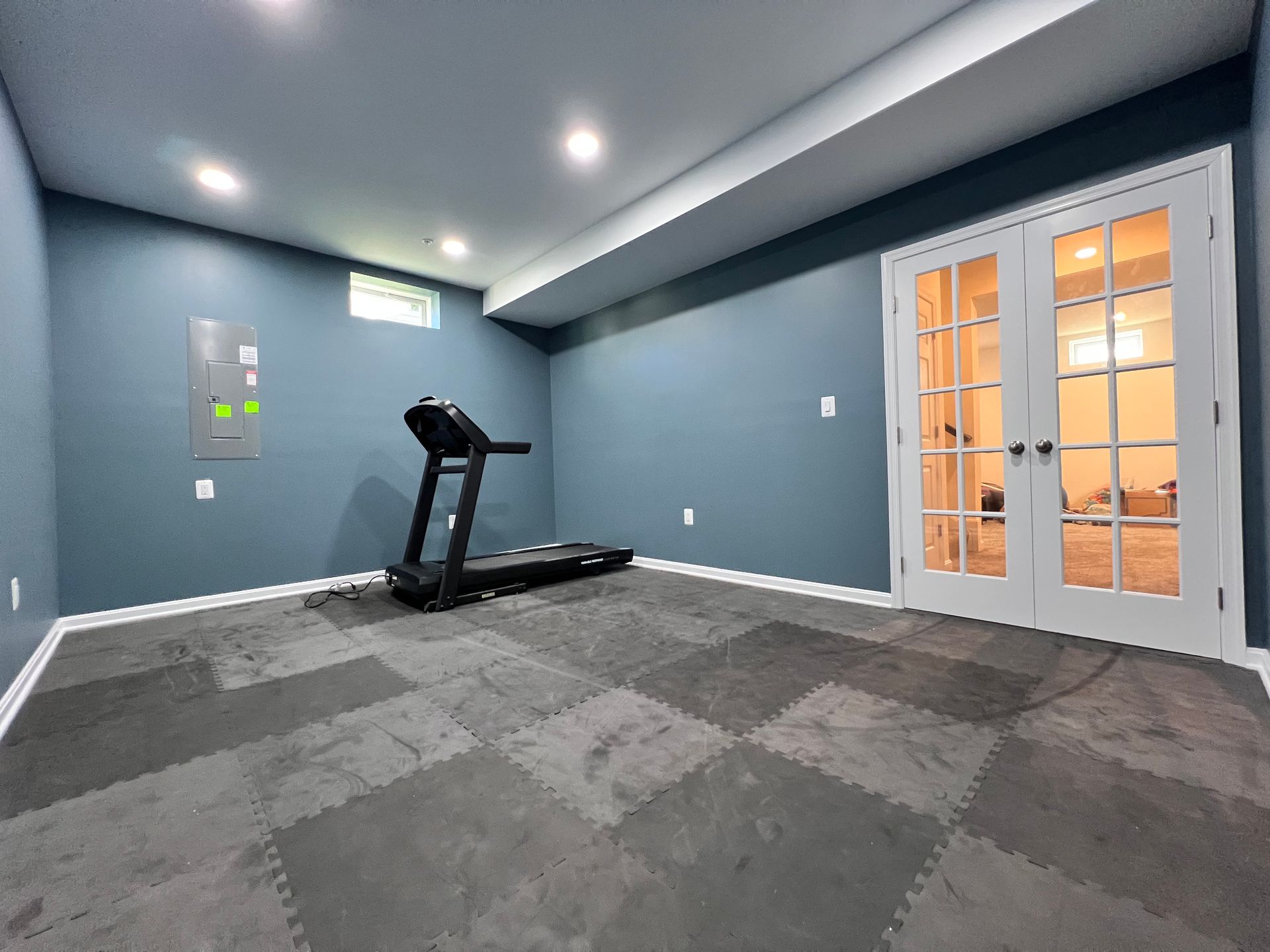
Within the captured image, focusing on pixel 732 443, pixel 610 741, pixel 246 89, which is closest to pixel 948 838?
pixel 610 741

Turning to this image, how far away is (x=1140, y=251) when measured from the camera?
2.33 meters

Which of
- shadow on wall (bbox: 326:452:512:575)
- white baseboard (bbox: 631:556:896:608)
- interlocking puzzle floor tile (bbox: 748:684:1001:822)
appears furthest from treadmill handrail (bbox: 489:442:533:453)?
interlocking puzzle floor tile (bbox: 748:684:1001:822)

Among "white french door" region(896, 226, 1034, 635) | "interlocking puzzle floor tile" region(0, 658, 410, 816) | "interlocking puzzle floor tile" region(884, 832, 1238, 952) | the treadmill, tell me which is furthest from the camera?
the treadmill

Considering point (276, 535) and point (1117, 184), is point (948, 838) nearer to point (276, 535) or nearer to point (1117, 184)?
point (1117, 184)

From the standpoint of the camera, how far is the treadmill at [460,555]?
10.9 feet

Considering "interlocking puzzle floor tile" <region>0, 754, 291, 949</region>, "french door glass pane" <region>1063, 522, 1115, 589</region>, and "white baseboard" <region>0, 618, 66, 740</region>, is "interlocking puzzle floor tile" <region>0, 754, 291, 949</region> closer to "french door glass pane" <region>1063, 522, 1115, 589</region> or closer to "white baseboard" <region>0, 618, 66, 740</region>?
"white baseboard" <region>0, 618, 66, 740</region>

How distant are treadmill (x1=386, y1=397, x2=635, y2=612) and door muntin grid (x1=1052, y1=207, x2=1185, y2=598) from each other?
119 inches

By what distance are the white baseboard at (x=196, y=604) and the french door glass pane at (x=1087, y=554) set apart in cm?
456

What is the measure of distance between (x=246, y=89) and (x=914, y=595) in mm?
4204

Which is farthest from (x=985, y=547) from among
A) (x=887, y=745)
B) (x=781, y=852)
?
(x=781, y=852)

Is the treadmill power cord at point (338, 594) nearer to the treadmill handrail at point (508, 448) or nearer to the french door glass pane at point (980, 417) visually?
the treadmill handrail at point (508, 448)

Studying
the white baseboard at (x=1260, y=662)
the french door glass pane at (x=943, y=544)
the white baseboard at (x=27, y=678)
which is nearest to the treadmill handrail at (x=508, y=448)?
the white baseboard at (x=27, y=678)

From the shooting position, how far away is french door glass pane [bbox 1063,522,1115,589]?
7.89 feet

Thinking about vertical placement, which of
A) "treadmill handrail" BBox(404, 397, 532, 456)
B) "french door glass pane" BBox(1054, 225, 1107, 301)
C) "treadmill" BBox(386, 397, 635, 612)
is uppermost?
"french door glass pane" BBox(1054, 225, 1107, 301)
